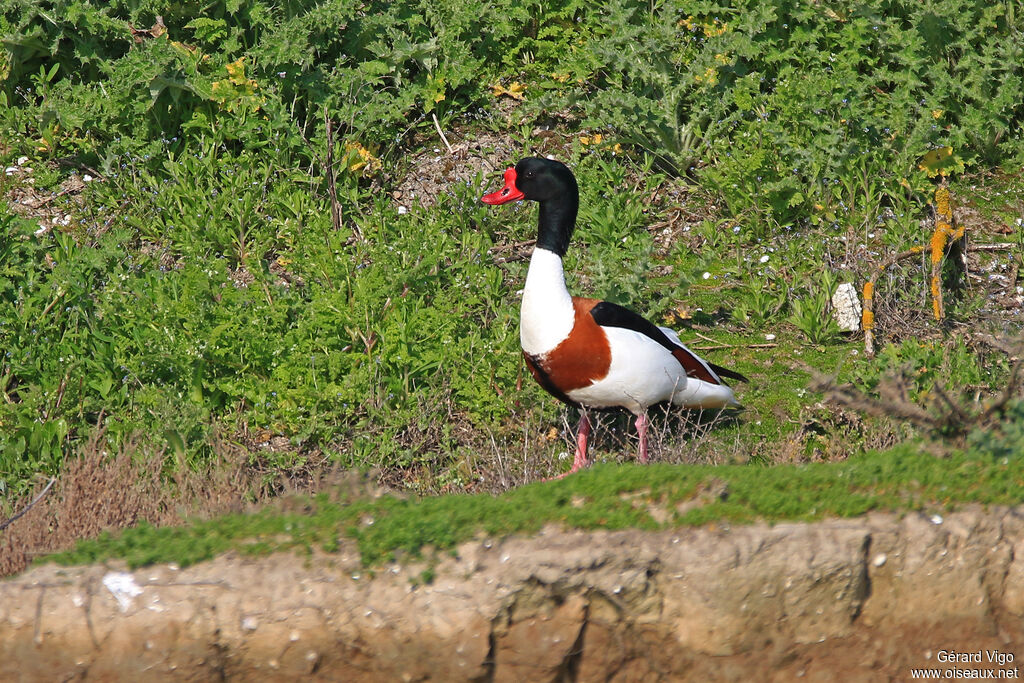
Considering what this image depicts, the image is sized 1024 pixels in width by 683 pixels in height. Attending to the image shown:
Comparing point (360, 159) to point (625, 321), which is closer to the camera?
point (625, 321)

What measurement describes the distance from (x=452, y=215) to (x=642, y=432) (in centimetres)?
234

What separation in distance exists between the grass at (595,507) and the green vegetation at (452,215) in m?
0.64

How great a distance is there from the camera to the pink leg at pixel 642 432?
5.27 meters

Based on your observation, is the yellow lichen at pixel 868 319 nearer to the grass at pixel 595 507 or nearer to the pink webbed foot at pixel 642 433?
the pink webbed foot at pixel 642 433

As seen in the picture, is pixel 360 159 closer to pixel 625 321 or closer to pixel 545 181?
pixel 545 181

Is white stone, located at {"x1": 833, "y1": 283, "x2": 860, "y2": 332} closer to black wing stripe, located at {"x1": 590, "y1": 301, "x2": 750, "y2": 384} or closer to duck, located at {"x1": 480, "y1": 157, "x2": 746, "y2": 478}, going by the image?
duck, located at {"x1": 480, "y1": 157, "x2": 746, "y2": 478}

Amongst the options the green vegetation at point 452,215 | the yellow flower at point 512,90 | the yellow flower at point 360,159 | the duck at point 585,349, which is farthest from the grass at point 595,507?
the yellow flower at point 512,90

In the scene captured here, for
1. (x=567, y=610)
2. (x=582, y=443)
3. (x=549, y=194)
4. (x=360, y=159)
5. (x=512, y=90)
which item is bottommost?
(x=567, y=610)

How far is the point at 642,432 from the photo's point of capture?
208 inches

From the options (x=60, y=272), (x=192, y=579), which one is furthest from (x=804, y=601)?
(x=60, y=272)

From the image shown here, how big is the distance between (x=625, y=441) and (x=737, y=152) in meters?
2.36

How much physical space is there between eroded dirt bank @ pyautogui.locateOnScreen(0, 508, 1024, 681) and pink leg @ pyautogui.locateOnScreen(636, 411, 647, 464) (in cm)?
143

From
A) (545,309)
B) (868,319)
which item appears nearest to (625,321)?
(545,309)

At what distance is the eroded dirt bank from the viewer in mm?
3686
